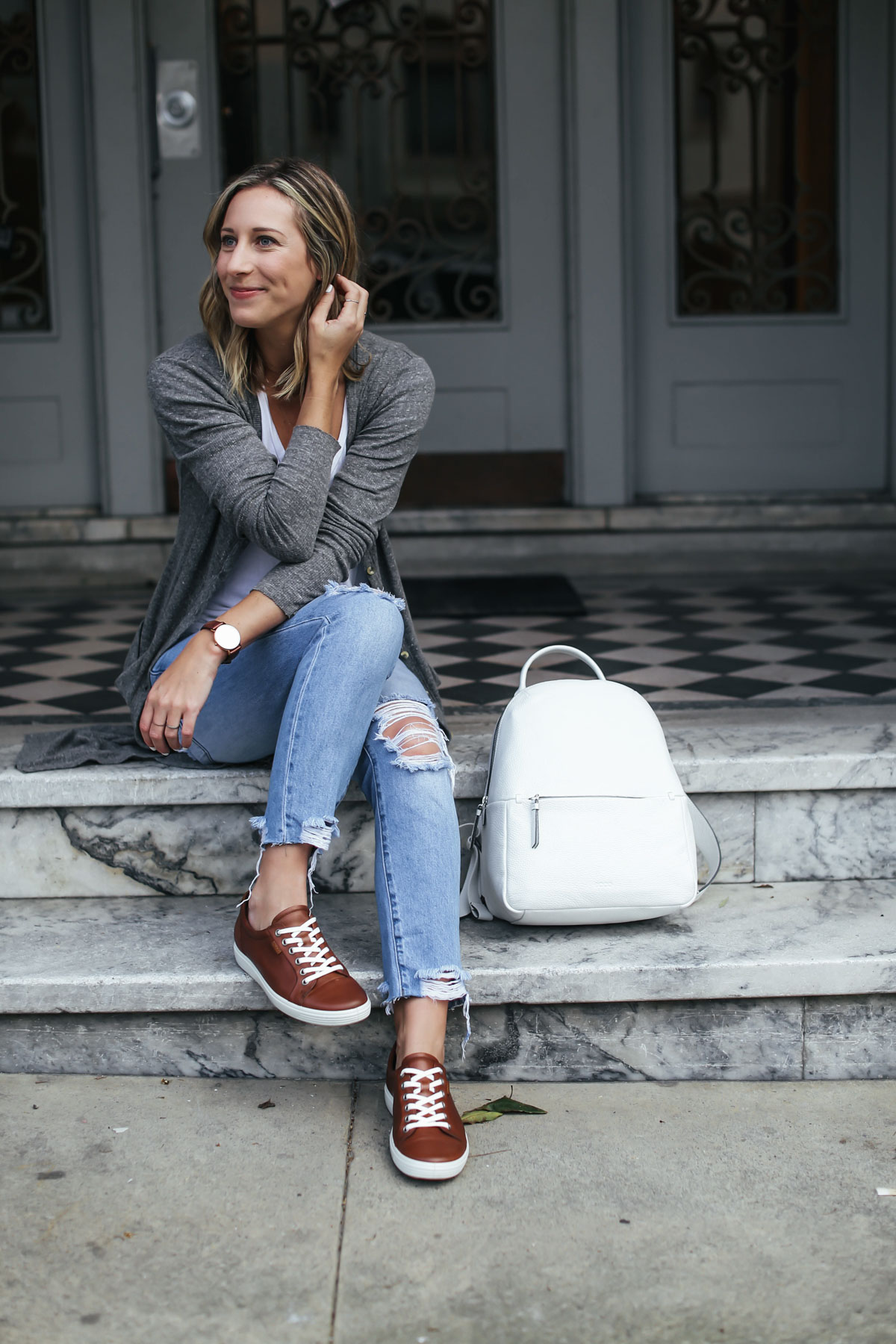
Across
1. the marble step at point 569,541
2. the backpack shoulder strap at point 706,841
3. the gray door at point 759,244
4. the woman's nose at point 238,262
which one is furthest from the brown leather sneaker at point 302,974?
the gray door at point 759,244

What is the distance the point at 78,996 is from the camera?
196cm

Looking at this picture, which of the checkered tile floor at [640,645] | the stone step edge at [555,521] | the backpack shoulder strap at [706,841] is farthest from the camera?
the stone step edge at [555,521]

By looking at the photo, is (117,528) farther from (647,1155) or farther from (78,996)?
(647,1155)

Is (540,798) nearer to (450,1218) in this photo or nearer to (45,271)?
(450,1218)

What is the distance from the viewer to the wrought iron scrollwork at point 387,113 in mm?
4746

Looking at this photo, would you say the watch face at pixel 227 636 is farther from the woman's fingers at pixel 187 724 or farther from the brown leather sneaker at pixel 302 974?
the brown leather sneaker at pixel 302 974

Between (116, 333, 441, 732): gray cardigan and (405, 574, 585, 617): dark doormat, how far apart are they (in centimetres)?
177

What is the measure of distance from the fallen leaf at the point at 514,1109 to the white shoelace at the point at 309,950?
29 centimetres

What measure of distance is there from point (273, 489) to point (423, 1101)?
879 millimetres

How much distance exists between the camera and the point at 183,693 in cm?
191

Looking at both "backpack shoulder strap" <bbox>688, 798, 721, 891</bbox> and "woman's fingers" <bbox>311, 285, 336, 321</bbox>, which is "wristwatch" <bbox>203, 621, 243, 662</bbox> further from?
"backpack shoulder strap" <bbox>688, 798, 721, 891</bbox>

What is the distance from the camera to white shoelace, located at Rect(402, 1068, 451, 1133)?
173cm

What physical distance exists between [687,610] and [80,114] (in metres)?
2.75

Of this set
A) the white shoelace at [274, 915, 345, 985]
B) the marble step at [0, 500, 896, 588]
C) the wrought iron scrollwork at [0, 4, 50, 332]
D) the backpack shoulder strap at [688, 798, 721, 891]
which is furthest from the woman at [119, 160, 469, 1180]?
the wrought iron scrollwork at [0, 4, 50, 332]
